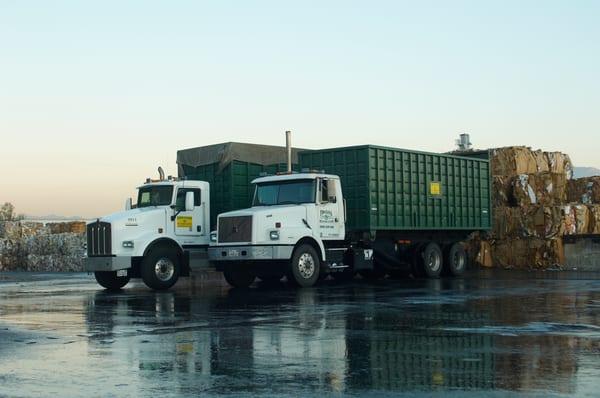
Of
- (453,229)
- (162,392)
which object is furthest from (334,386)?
(453,229)

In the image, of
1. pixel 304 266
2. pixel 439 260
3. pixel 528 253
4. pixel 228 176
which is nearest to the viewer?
pixel 304 266

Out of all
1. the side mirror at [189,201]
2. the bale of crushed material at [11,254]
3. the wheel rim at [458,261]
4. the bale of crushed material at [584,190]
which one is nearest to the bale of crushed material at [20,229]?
the bale of crushed material at [11,254]

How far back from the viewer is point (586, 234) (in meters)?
30.0

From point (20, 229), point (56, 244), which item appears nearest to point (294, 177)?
point (56, 244)

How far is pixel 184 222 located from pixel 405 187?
6803 mm

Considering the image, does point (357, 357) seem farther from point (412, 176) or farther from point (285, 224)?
point (412, 176)

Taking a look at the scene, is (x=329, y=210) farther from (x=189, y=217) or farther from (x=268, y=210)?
(x=189, y=217)

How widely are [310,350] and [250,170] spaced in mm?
15929

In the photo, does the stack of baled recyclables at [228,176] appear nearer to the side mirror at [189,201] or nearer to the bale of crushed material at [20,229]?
the side mirror at [189,201]

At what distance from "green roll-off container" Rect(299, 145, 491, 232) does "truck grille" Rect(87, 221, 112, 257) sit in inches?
249

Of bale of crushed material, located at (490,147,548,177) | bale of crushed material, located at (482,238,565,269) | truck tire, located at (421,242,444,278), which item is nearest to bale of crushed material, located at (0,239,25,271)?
truck tire, located at (421,242,444,278)

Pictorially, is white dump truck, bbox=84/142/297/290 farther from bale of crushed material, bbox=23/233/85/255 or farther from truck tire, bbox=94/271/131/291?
bale of crushed material, bbox=23/233/85/255

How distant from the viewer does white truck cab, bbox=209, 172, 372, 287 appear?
21078 millimetres

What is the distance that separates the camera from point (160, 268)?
21.7 m
